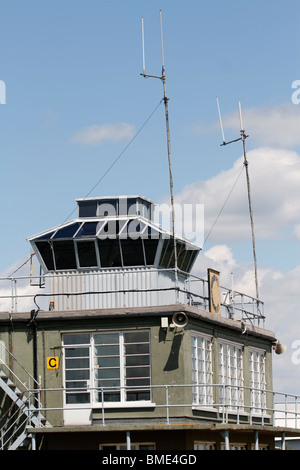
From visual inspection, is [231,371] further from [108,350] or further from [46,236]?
[46,236]

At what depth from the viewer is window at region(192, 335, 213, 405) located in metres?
33.9

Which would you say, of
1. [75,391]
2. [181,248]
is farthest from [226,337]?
[75,391]

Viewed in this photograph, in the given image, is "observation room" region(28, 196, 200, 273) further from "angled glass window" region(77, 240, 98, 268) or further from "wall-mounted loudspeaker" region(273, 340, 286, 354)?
"wall-mounted loudspeaker" region(273, 340, 286, 354)

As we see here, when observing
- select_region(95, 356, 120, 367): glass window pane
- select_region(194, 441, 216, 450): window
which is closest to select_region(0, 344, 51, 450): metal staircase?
select_region(95, 356, 120, 367): glass window pane

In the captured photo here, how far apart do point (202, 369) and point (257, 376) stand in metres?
5.94

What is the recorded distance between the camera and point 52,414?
33250 mm

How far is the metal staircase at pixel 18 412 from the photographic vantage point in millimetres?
31778

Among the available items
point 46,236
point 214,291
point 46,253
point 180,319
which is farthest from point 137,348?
point 46,236

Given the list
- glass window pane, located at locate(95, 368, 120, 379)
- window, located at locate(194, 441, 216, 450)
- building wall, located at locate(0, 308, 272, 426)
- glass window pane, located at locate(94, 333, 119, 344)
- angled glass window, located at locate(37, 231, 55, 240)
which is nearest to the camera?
window, located at locate(194, 441, 216, 450)

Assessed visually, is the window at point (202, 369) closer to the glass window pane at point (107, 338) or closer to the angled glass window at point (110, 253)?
the glass window pane at point (107, 338)

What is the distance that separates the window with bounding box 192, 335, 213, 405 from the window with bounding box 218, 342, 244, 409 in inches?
40.1
